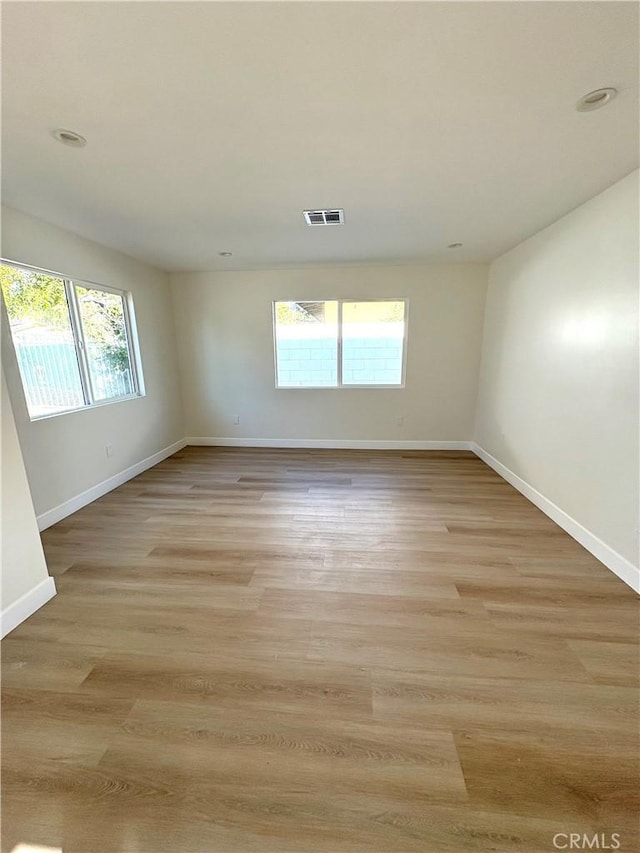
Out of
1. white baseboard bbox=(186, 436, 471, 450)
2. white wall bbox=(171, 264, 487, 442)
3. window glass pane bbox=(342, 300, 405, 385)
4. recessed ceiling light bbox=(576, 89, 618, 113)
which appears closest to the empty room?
recessed ceiling light bbox=(576, 89, 618, 113)

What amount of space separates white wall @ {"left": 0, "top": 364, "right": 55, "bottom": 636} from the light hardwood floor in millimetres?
129

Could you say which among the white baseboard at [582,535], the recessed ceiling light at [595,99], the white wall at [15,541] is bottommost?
the white baseboard at [582,535]

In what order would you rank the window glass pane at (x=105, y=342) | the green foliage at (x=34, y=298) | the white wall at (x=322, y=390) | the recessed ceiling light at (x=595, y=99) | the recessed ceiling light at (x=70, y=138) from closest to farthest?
the recessed ceiling light at (x=595, y=99) → the recessed ceiling light at (x=70, y=138) → the green foliage at (x=34, y=298) → the window glass pane at (x=105, y=342) → the white wall at (x=322, y=390)

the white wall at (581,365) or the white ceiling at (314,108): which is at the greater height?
the white ceiling at (314,108)

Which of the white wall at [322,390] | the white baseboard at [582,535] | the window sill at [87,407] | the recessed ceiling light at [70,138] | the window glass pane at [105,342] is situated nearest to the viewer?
the recessed ceiling light at [70,138]

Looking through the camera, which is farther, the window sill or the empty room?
the window sill

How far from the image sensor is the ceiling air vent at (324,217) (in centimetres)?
255

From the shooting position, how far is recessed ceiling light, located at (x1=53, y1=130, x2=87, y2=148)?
5.23 ft

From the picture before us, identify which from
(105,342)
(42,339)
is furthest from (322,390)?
(42,339)

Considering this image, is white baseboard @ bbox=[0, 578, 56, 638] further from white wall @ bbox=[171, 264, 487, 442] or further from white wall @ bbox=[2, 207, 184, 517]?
→ white wall @ bbox=[171, 264, 487, 442]

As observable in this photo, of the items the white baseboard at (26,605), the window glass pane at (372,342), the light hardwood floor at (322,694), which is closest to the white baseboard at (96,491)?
the light hardwood floor at (322,694)

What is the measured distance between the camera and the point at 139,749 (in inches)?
47.4

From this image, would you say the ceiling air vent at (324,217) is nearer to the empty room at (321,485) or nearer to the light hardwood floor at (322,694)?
the empty room at (321,485)

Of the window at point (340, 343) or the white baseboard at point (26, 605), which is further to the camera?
the window at point (340, 343)
